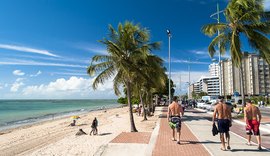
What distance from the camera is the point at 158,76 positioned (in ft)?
63.3

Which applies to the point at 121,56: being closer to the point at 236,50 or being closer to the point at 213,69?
the point at 236,50

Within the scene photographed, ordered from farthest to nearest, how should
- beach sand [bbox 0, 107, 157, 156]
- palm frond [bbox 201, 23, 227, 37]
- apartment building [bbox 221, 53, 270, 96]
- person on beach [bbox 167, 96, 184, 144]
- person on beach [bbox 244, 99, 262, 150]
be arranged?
1. apartment building [bbox 221, 53, 270, 96]
2. palm frond [bbox 201, 23, 227, 37]
3. beach sand [bbox 0, 107, 157, 156]
4. person on beach [bbox 167, 96, 184, 144]
5. person on beach [bbox 244, 99, 262, 150]

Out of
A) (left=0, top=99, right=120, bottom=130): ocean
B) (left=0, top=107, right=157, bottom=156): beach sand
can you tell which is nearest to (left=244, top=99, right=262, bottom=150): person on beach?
(left=0, top=107, right=157, bottom=156): beach sand

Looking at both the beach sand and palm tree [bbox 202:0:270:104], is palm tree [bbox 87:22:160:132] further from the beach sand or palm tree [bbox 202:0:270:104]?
palm tree [bbox 202:0:270:104]

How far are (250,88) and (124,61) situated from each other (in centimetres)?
11931

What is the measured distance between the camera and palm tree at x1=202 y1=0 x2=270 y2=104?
1684 cm

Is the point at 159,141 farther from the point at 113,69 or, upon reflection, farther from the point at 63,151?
the point at 113,69

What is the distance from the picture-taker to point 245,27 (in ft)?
58.2

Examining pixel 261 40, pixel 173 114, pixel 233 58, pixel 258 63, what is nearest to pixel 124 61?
pixel 173 114

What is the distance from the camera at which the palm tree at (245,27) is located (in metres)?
16.8

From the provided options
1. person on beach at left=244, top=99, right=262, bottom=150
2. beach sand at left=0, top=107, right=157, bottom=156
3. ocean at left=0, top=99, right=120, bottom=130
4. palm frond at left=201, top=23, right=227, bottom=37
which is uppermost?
palm frond at left=201, top=23, right=227, bottom=37

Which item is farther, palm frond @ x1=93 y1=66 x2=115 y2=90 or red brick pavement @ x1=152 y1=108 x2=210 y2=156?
palm frond @ x1=93 y1=66 x2=115 y2=90

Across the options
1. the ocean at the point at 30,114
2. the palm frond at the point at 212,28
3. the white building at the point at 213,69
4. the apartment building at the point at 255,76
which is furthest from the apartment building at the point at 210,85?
the palm frond at the point at 212,28

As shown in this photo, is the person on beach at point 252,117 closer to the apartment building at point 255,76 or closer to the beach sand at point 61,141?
the beach sand at point 61,141
